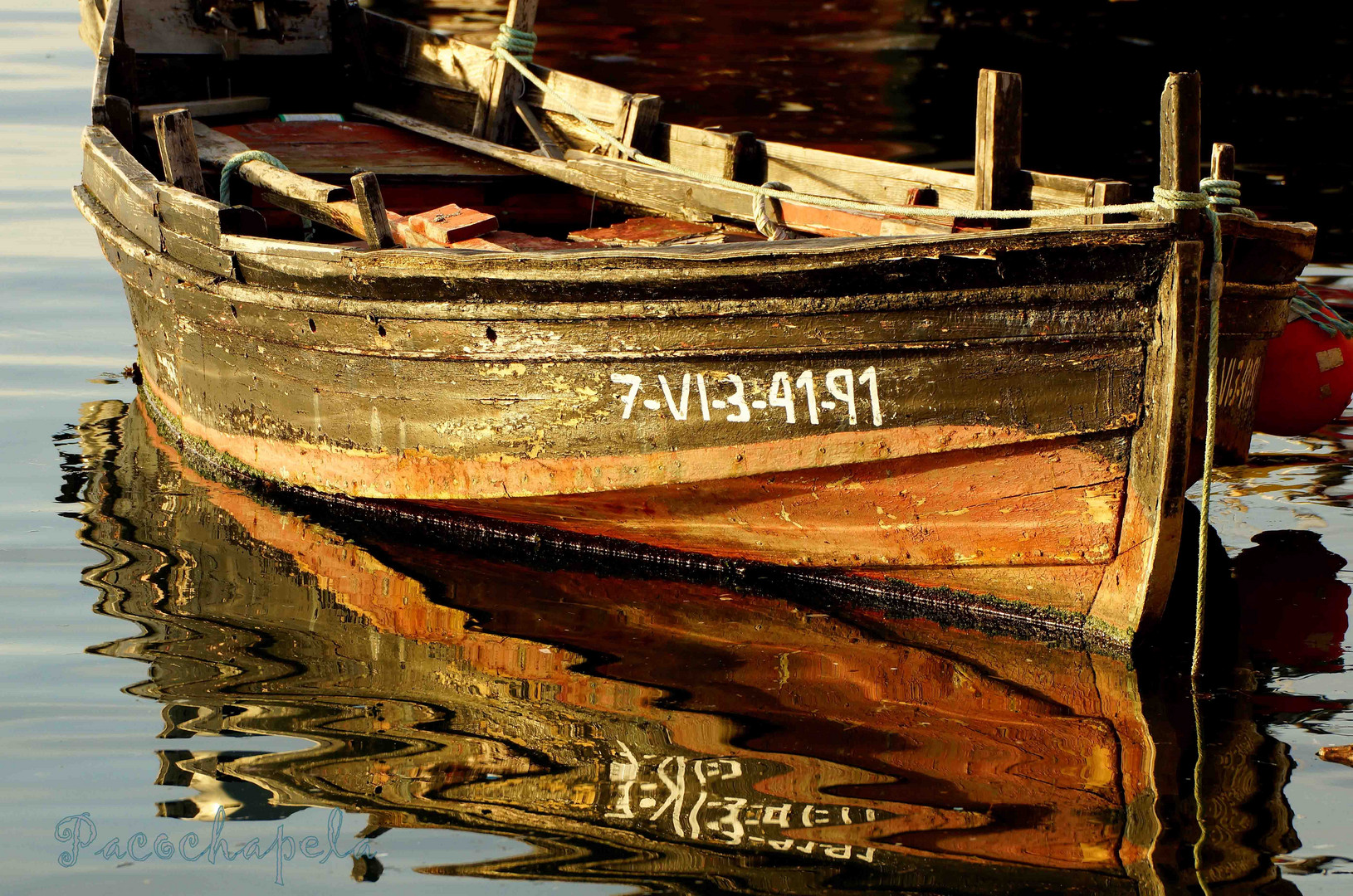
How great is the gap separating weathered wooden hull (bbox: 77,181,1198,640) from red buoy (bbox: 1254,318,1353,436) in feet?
4.32

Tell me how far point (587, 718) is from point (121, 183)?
364cm

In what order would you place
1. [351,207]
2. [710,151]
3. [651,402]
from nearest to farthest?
[651,402], [351,207], [710,151]

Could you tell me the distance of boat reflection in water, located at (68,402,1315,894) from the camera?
396cm

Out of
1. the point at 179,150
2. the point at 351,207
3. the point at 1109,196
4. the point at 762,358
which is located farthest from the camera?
the point at 179,150

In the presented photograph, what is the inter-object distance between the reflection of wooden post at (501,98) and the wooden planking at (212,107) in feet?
4.43

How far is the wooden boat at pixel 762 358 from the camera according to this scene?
188 inches

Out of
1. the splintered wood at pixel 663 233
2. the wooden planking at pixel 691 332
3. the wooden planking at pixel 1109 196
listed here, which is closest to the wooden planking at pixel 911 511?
the wooden planking at pixel 691 332

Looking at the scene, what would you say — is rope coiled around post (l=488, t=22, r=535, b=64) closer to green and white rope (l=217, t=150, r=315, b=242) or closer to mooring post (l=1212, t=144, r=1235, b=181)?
green and white rope (l=217, t=150, r=315, b=242)

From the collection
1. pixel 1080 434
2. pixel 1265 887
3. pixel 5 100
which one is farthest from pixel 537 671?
pixel 5 100

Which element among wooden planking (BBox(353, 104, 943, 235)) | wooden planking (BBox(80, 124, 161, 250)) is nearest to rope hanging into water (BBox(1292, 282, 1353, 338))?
wooden planking (BBox(353, 104, 943, 235))

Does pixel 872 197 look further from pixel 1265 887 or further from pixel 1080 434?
pixel 1265 887

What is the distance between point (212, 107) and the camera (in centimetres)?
832

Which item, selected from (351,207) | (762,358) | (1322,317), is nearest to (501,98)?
(351,207)

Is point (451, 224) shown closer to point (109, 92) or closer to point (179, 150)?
point (179, 150)
